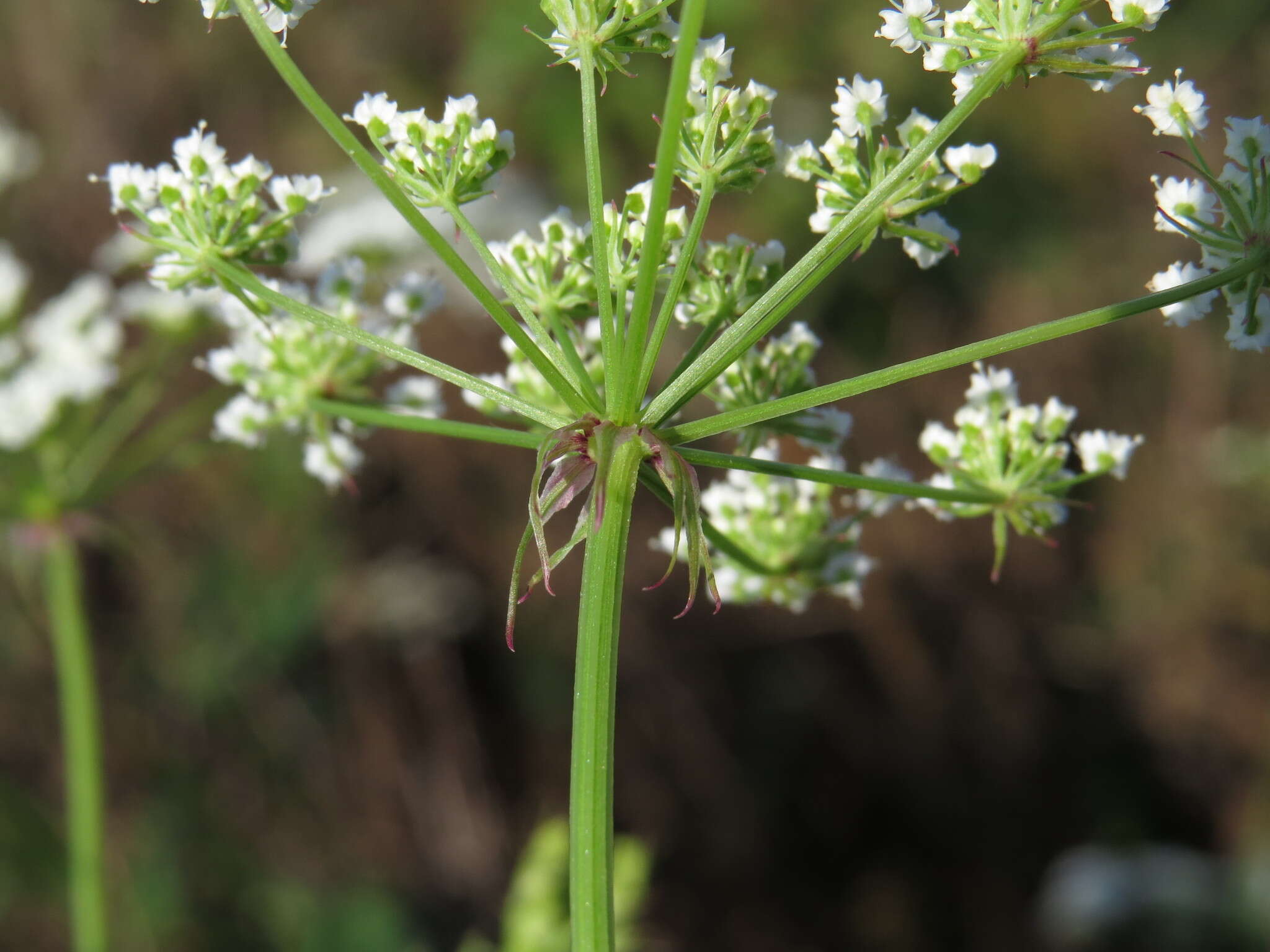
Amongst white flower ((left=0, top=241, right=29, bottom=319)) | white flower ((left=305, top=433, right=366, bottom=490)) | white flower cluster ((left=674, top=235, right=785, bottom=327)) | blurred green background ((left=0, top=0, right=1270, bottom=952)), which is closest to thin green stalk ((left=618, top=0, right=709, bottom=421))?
white flower cluster ((left=674, top=235, right=785, bottom=327))

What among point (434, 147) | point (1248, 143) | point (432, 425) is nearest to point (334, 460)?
point (432, 425)

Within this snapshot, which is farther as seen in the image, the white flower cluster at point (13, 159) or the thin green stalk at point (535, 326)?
the white flower cluster at point (13, 159)

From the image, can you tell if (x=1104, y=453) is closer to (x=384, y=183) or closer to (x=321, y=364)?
(x=384, y=183)

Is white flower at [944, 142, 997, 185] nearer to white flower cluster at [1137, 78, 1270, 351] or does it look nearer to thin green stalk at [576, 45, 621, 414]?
white flower cluster at [1137, 78, 1270, 351]

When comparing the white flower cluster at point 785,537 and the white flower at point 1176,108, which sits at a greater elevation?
the white flower at point 1176,108

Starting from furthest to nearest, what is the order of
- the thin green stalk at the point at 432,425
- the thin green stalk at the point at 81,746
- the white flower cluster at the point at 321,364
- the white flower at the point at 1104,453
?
1. the thin green stalk at the point at 81,746
2. the white flower cluster at the point at 321,364
3. the white flower at the point at 1104,453
4. the thin green stalk at the point at 432,425

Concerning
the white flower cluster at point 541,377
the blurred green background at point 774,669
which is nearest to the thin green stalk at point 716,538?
the white flower cluster at point 541,377

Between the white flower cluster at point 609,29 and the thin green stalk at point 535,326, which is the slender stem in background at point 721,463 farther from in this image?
the white flower cluster at point 609,29
